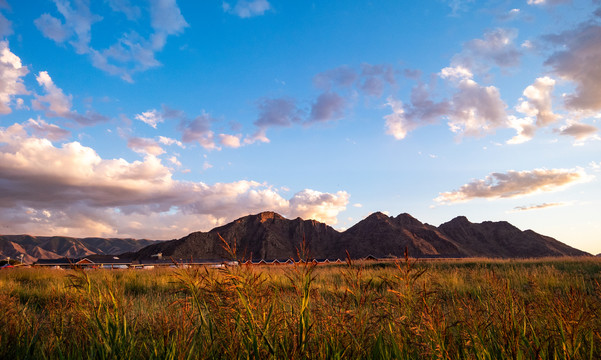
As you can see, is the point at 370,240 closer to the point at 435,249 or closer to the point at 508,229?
the point at 435,249

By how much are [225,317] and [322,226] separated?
485 ft

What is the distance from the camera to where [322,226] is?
14925 cm

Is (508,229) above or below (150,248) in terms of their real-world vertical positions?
above

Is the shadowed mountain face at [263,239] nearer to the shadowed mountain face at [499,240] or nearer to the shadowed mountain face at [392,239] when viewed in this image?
the shadowed mountain face at [392,239]

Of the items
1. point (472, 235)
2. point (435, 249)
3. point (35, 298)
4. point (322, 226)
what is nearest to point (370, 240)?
point (435, 249)

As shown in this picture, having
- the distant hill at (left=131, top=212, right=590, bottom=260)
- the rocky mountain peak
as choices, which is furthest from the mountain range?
the rocky mountain peak

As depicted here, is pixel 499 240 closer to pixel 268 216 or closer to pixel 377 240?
pixel 377 240

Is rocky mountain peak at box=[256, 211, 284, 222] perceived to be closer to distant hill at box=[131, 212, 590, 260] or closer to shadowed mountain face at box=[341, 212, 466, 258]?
distant hill at box=[131, 212, 590, 260]

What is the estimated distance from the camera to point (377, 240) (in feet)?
390

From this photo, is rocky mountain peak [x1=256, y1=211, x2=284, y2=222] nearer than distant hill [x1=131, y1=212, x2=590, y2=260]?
No

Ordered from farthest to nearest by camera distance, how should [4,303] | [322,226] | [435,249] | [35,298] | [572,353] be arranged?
1. [322,226]
2. [435,249]
3. [35,298]
4. [4,303]
5. [572,353]

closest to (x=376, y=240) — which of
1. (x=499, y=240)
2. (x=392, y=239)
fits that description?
(x=392, y=239)

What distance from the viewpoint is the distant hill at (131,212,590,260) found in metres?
117

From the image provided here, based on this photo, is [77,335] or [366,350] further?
[77,335]
